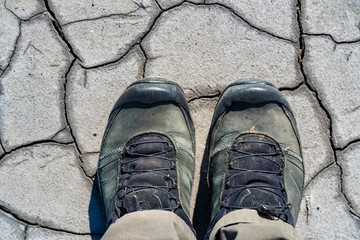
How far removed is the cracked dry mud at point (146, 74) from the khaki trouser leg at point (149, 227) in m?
0.39

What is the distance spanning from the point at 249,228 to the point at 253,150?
1.38ft

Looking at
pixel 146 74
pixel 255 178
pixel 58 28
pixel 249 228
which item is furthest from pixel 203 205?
pixel 58 28

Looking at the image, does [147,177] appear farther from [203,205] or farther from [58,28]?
[58,28]

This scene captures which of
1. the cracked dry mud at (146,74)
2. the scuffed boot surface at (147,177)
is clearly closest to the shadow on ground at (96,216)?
the cracked dry mud at (146,74)

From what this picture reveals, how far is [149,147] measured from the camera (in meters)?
1.78

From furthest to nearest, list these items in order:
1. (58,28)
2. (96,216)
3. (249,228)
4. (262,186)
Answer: (58,28) < (96,216) < (262,186) < (249,228)

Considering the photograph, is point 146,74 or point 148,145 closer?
point 148,145

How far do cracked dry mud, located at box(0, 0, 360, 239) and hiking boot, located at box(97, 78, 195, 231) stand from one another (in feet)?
0.43

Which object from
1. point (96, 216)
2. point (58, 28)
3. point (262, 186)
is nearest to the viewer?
point (262, 186)

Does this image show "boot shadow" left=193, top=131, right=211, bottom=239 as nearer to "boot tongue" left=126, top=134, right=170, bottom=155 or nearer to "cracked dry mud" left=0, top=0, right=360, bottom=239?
"cracked dry mud" left=0, top=0, right=360, bottom=239

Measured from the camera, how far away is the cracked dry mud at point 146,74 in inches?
75.5

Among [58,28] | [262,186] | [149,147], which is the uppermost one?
[58,28]

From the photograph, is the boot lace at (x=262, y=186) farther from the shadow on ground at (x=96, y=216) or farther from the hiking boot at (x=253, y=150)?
the shadow on ground at (x=96, y=216)

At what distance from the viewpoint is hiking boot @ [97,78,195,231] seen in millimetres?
1724
